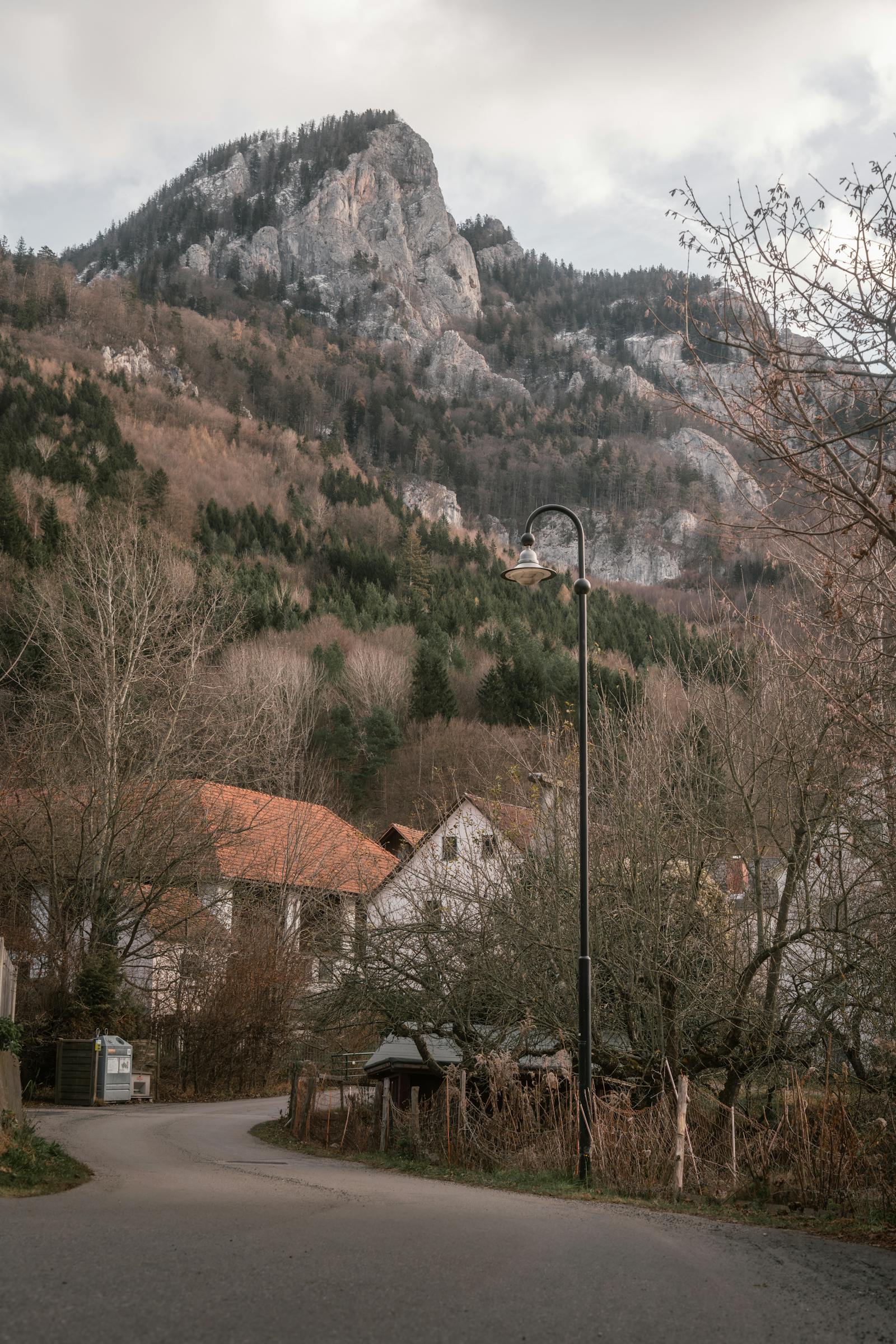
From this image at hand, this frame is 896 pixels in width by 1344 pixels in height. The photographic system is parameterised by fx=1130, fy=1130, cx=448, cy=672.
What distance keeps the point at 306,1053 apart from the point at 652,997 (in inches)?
619

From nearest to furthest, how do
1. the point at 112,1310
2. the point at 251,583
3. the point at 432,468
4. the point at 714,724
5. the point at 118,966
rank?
1. the point at 112,1310
2. the point at 714,724
3. the point at 118,966
4. the point at 251,583
5. the point at 432,468

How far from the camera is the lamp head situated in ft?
43.3

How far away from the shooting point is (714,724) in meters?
17.3

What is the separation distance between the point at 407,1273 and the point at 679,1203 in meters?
5.41

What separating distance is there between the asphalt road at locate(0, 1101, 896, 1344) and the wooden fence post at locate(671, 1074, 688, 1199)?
1280 mm

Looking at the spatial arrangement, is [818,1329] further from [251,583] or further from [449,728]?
[251,583]

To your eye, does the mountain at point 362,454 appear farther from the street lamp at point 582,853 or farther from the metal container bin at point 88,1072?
the metal container bin at point 88,1072

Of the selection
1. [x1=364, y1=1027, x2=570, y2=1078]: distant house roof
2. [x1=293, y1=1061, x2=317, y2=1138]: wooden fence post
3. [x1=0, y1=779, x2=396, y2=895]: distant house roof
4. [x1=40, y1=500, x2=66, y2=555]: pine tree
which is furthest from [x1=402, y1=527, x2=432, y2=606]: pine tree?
[x1=293, y1=1061, x2=317, y2=1138]: wooden fence post

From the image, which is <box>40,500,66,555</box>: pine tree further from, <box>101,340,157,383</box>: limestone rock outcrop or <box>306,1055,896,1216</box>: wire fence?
<box>101,340,157,383</box>: limestone rock outcrop

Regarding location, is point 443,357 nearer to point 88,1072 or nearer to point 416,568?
point 416,568

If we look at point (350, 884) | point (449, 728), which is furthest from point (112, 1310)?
point (449, 728)

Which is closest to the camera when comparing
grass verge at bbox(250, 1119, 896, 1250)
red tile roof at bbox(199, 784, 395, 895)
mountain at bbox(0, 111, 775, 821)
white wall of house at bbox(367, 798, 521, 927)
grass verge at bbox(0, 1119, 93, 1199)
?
grass verge at bbox(250, 1119, 896, 1250)

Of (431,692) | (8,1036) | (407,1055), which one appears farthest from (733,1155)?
(431,692)

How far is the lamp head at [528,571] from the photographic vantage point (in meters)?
13.2
